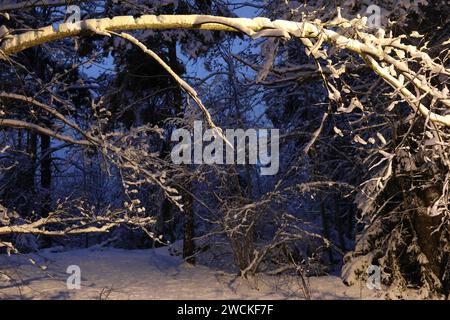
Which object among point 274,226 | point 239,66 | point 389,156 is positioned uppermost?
point 239,66

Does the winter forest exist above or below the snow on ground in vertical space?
above

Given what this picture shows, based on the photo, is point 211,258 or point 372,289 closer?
point 372,289

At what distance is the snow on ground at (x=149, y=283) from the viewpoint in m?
8.91

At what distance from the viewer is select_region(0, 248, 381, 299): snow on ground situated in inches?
351

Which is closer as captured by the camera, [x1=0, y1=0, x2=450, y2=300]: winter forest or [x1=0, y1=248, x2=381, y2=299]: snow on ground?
[x1=0, y1=0, x2=450, y2=300]: winter forest

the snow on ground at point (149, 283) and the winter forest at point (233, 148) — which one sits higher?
Answer: the winter forest at point (233, 148)

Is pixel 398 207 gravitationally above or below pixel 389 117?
below

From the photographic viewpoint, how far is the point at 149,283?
10.2 m

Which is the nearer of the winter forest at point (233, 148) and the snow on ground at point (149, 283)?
the winter forest at point (233, 148)

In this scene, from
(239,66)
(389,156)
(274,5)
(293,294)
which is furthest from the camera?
(239,66)

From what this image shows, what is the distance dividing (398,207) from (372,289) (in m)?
1.46

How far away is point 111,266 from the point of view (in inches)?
472
